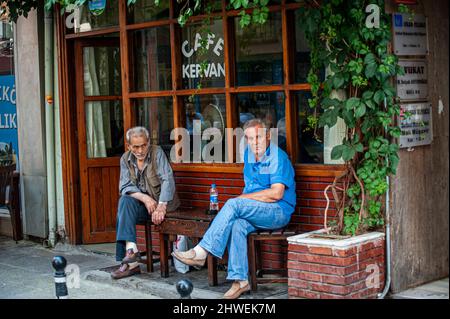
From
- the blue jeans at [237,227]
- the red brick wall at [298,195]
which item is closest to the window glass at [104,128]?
the red brick wall at [298,195]

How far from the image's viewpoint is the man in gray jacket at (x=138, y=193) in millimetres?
7785

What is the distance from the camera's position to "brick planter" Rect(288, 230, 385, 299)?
637 cm

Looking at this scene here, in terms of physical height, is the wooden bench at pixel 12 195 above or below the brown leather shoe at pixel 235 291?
above

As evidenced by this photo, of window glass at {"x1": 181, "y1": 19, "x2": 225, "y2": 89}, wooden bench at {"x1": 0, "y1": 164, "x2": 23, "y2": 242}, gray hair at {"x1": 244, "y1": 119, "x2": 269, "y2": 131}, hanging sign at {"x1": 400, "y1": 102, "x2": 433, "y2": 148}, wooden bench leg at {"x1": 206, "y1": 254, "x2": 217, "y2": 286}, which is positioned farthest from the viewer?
wooden bench at {"x1": 0, "y1": 164, "x2": 23, "y2": 242}

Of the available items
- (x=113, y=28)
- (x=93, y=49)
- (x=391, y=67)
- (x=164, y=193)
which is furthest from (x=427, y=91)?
(x=93, y=49)

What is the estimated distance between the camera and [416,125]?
696 centimetres

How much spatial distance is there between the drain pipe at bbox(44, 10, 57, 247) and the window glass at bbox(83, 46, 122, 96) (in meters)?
0.43

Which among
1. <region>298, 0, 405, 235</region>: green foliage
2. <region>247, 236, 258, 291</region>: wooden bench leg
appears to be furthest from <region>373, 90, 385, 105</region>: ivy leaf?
<region>247, 236, 258, 291</region>: wooden bench leg

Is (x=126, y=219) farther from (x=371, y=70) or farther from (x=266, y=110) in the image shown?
(x=371, y=70)

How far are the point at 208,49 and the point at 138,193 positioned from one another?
157cm

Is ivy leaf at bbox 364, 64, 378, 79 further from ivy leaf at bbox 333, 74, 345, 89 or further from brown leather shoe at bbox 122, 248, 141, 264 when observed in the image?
brown leather shoe at bbox 122, 248, 141, 264

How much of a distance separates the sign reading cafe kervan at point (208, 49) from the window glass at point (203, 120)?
0.72 feet

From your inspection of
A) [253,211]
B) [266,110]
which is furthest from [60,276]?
[266,110]

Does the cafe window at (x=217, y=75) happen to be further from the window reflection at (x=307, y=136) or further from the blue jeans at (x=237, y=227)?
the blue jeans at (x=237, y=227)
